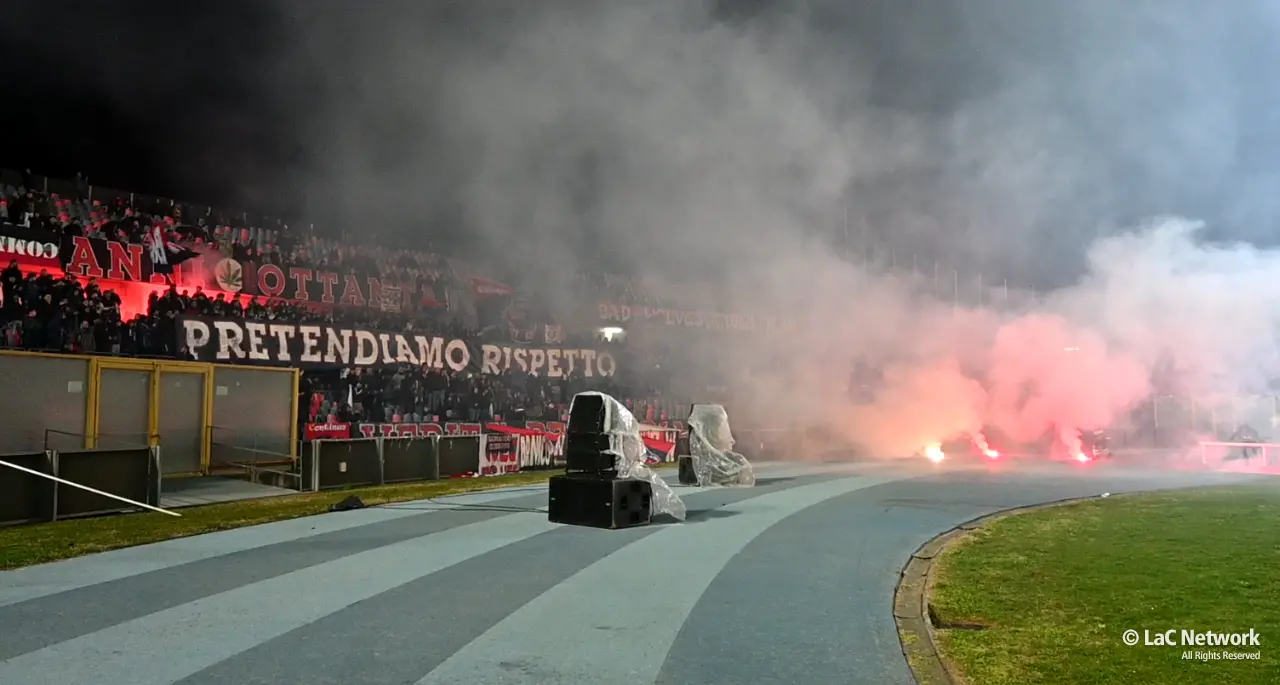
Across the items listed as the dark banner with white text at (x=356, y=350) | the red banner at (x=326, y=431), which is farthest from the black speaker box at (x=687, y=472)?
the dark banner with white text at (x=356, y=350)

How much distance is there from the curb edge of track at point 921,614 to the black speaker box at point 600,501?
3.02 metres

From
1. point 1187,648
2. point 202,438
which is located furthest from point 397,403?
point 1187,648

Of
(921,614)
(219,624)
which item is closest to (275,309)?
(219,624)

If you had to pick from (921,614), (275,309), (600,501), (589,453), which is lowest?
(921,614)

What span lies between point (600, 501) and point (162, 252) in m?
12.2

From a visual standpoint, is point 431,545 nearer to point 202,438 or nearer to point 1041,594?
point 1041,594

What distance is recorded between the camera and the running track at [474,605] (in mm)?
4445

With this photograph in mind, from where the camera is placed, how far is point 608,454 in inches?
372

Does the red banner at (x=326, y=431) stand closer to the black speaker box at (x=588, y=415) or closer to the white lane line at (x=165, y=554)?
the white lane line at (x=165, y=554)

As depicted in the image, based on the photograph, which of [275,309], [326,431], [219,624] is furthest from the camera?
[275,309]

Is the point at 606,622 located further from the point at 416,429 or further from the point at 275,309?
the point at 275,309

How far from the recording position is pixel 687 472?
14750mm

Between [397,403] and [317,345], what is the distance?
2338 mm

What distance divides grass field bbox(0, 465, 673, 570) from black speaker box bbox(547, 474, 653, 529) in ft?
11.7
